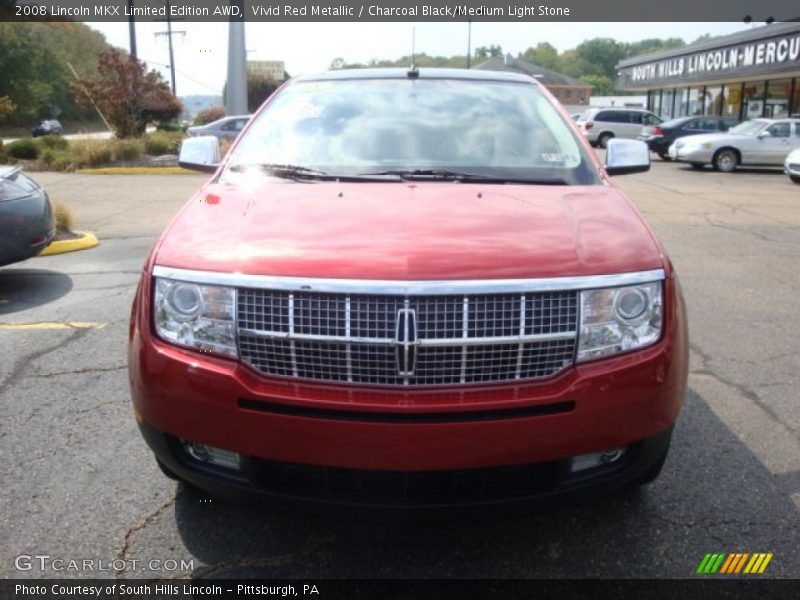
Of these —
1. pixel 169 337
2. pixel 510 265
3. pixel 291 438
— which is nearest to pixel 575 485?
pixel 510 265

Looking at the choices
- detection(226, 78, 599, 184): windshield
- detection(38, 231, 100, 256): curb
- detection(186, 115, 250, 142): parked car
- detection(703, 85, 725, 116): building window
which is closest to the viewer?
detection(226, 78, 599, 184): windshield

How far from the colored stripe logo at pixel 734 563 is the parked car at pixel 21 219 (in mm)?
5723

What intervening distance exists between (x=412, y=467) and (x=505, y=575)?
2.22ft

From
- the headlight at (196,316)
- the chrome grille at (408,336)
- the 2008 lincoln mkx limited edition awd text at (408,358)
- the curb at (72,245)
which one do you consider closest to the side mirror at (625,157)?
the 2008 lincoln mkx limited edition awd text at (408,358)

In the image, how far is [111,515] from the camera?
2.74m

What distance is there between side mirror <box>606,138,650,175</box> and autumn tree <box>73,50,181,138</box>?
73.0 ft

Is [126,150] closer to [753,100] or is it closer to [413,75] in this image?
[413,75]

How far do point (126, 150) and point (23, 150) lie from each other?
126 inches

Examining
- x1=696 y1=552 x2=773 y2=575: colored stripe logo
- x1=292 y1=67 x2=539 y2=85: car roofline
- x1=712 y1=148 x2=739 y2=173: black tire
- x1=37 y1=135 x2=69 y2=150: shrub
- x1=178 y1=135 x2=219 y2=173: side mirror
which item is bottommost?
x1=696 y1=552 x2=773 y2=575: colored stripe logo

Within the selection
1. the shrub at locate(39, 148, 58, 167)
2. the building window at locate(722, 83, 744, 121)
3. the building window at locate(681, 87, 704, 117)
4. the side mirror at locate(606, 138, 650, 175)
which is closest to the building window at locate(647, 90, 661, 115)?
the building window at locate(681, 87, 704, 117)

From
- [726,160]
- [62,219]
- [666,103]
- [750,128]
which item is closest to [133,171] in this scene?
[62,219]

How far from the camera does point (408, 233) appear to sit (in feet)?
7.68

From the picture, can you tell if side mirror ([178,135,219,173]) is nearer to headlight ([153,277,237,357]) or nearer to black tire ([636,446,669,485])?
headlight ([153,277,237,357])

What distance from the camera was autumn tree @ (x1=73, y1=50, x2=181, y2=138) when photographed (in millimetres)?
23047
